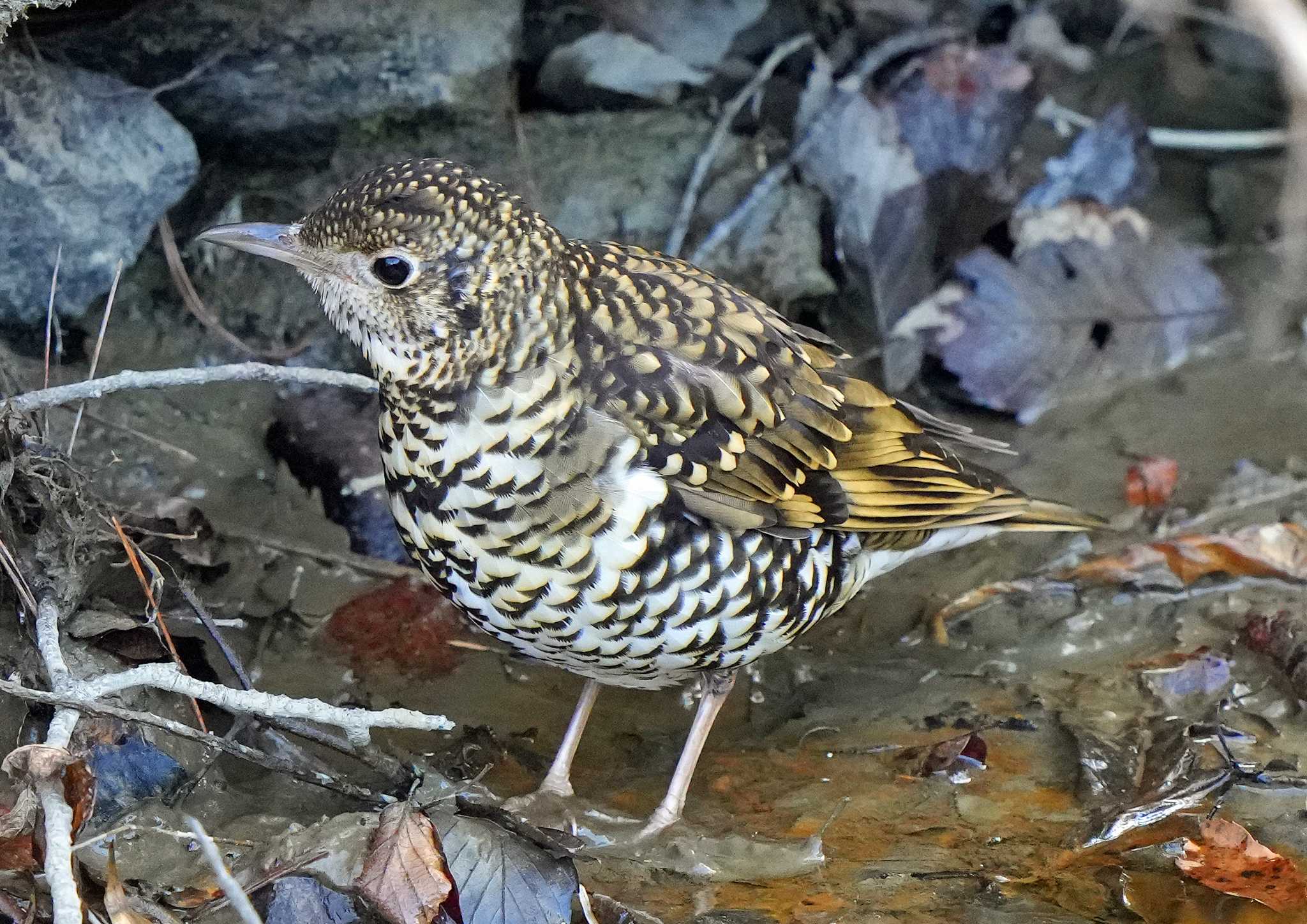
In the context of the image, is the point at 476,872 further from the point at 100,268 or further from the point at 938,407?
the point at 938,407

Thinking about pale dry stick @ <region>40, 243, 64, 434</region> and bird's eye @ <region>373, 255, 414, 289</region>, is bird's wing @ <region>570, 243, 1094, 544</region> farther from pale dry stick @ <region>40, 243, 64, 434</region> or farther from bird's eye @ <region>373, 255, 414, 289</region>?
pale dry stick @ <region>40, 243, 64, 434</region>

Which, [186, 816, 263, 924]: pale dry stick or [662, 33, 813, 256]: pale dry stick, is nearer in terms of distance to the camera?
[186, 816, 263, 924]: pale dry stick

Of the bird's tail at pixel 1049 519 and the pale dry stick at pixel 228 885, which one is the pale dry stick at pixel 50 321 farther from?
the bird's tail at pixel 1049 519

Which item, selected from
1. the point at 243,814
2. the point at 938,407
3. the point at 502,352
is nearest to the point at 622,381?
the point at 502,352

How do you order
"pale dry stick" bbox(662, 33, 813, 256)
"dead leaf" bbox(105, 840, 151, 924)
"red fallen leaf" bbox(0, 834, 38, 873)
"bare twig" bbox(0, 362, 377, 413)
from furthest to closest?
"pale dry stick" bbox(662, 33, 813, 256)
"bare twig" bbox(0, 362, 377, 413)
"red fallen leaf" bbox(0, 834, 38, 873)
"dead leaf" bbox(105, 840, 151, 924)

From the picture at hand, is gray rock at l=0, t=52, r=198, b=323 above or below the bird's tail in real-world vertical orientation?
above

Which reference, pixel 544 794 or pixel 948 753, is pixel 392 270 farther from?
pixel 948 753

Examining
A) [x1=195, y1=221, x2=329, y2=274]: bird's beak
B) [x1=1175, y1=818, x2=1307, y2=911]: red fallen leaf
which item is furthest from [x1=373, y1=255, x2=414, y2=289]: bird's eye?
[x1=1175, y1=818, x2=1307, y2=911]: red fallen leaf
